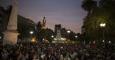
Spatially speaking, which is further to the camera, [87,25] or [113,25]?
[87,25]

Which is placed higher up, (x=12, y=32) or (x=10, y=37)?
(x=12, y=32)

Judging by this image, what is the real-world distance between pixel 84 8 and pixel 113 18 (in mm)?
40739

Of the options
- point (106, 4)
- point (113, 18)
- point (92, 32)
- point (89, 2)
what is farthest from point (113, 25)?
point (89, 2)

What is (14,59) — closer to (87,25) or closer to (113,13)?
(113,13)

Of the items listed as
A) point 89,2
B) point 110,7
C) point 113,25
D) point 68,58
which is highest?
point 89,2

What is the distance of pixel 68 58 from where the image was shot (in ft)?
72.2

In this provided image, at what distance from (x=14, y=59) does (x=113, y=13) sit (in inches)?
1645

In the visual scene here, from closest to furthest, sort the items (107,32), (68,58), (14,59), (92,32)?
1. (14,59)
2. (68,58)
3. (107,32)
4. (92,32)

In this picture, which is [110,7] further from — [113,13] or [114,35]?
[114,35]

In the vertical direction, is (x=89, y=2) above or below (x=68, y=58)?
above

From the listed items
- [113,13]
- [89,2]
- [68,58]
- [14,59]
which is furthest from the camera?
[89,2]

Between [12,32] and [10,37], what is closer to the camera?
[10,37]

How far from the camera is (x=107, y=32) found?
62625 mm

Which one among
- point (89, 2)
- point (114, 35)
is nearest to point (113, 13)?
point (114, 35)
